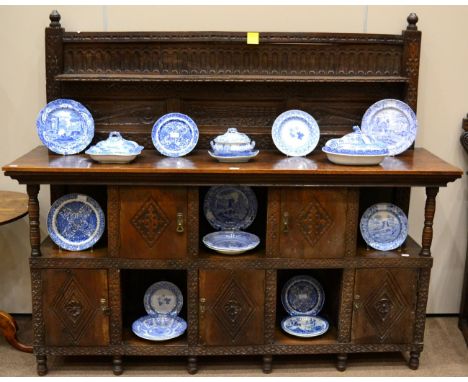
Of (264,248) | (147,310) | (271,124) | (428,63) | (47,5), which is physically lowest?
(147,310)

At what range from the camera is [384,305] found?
10.3ft

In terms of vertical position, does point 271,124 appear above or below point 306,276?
above

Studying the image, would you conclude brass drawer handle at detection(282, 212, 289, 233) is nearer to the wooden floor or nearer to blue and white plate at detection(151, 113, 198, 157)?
blue and white plate at detection(151, 113, 198, 157)

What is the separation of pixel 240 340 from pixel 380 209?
3.14ft

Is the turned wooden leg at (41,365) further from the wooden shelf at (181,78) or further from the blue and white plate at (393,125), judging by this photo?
the blue and white plate at (393,125)

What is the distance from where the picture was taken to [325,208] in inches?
119

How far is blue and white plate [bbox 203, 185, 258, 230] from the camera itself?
3.31 meters

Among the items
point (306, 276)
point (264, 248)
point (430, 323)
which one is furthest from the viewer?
point (430, 323)

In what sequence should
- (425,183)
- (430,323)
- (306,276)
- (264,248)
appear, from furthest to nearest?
(430,323) → (306,276) → (264,248) → (425,183)

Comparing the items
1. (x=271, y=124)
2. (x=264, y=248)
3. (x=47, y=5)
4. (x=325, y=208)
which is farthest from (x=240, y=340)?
(x=47, y=5)

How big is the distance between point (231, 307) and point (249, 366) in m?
0.36

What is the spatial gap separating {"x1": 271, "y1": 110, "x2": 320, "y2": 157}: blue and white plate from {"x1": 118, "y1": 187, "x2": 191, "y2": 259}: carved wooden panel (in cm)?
60

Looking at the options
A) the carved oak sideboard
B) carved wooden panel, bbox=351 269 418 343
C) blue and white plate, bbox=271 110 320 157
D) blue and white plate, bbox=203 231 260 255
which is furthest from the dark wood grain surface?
carved wooden panel, bbox=351 269 418 343

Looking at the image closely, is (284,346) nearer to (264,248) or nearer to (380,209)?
(264,248)
